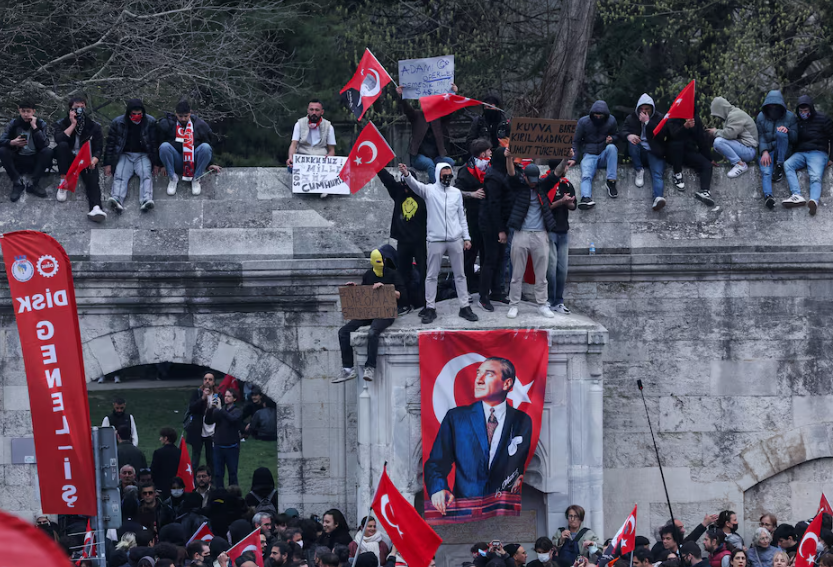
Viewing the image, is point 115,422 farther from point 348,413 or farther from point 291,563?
point 291,563

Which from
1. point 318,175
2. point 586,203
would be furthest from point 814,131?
point 318,175

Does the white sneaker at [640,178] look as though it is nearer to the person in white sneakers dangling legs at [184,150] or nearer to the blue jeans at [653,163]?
the blue jeans at [653,163]

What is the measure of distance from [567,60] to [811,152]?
15.3 feet

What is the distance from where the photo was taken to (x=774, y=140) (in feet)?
55.6

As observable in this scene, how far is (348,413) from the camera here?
1680 centimetres

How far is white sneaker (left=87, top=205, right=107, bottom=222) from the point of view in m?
16.5

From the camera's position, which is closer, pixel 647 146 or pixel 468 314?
pixel 468 314

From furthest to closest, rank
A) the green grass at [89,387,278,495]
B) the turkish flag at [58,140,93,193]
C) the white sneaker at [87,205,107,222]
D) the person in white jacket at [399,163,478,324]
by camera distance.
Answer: the green grass at [89,387,278,495] → the white sneaker at [87,205,107,222] → the turkish flag at [58,140,93,193] → the person in white jacket at [399,163,478,324]

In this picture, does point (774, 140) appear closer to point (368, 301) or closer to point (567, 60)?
point (567, 60)

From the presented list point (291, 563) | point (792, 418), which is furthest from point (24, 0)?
point (792, 418)

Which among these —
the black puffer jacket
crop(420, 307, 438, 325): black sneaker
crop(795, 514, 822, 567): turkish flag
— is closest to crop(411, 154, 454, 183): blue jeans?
crop(420, 307, 438, 325): black sneaker

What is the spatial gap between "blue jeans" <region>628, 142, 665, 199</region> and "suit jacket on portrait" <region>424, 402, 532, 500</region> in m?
3.70

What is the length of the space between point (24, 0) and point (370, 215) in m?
8.18

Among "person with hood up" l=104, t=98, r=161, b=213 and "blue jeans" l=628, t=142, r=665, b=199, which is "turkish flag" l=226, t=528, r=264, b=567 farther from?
"blue jeans" l=628, t=142, r=665, b=199
